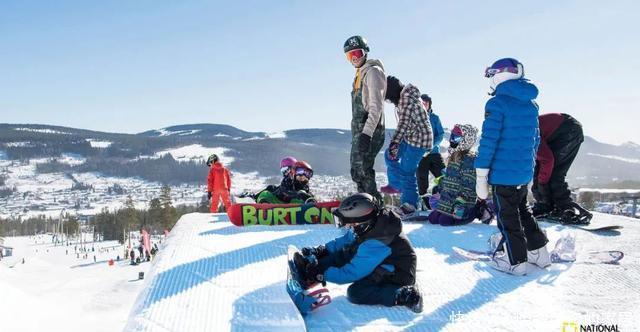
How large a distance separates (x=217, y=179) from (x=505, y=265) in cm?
808

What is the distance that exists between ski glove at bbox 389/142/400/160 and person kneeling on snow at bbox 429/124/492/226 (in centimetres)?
81

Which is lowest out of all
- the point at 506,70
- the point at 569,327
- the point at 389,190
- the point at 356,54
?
the point at 569,327

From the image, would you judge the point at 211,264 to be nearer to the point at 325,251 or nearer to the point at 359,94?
the point at 325,251

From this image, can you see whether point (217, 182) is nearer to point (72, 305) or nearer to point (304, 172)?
point (304, 172)

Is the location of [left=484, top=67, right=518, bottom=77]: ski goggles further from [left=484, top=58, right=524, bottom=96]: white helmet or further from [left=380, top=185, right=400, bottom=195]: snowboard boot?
[left=380, top=185, right=400, bottom=195]: snowboard boot

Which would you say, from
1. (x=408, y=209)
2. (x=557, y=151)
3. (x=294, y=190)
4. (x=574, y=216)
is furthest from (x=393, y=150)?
(x=574, y=216)

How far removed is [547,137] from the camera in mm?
7320

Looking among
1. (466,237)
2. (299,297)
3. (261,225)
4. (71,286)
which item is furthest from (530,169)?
(71,286)

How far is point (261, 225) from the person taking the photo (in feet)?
24.1

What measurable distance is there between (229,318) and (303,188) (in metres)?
5.14

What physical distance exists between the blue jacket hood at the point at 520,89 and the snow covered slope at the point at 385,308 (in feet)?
5.67

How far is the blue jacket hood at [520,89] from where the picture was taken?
467 centimetres

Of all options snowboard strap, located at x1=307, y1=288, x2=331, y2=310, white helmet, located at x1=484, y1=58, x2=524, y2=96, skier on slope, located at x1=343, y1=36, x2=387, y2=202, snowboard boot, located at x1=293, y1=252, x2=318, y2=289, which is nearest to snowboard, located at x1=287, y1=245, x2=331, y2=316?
snowboard strap, located at x1=307, y1=288, x2=331, y2=310

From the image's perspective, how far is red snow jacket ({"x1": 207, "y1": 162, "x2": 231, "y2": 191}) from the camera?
11.9m
